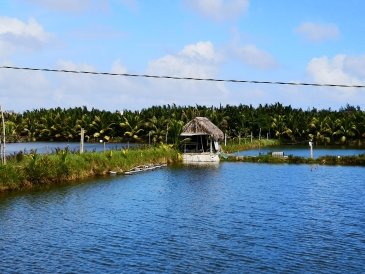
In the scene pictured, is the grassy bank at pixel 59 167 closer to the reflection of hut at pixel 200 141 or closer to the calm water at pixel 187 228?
the calm water at pixel 187 228

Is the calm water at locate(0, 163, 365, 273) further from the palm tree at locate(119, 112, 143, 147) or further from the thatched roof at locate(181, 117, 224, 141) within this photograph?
the palm tree at locate(119, 112, 143, 147)

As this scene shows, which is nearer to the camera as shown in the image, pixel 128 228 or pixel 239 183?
pixel 128 228

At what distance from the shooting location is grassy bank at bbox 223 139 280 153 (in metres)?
61.1

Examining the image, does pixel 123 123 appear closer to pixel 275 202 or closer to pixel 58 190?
pixel 58 190

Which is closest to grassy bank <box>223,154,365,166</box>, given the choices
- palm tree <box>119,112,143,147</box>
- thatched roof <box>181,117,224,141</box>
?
thatched roof <box>181,117,224,141</box>

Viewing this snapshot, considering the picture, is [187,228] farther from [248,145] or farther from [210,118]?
[210,118]

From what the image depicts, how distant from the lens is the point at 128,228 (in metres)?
19.8

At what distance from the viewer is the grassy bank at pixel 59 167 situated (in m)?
28.8

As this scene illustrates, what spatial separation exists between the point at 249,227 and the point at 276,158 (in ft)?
94.0

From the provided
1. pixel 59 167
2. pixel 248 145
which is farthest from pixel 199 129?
pixel 59 167

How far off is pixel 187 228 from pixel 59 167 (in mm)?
14932

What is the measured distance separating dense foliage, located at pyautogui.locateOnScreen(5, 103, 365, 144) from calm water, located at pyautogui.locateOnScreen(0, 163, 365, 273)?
141 feet

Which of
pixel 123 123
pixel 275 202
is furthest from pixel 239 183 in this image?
pixel 123 123

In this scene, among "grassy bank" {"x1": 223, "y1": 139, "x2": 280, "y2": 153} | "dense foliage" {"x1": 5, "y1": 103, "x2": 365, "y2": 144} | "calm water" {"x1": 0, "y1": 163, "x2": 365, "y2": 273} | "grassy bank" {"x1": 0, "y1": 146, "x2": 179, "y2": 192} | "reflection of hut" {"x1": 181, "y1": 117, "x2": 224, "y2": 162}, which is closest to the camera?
"calm water" {"x1": 0, "y1": 163, "x2": 365, "y2": 273}
